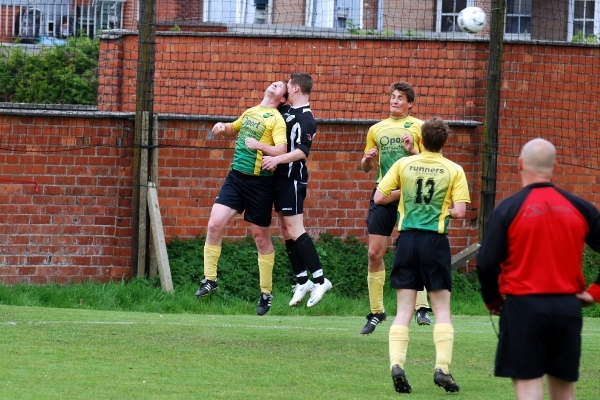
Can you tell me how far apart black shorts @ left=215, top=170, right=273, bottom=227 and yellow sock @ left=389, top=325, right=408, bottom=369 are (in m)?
3.23

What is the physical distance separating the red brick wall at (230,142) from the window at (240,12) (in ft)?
7.04

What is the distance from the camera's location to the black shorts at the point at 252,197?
11.0 metres

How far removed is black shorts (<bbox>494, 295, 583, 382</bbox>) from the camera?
5875mm

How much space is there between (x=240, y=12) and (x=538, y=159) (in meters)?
13.5

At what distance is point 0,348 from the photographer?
9.20 metres

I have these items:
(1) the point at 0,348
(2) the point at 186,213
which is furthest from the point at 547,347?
(2) the point at 186,213

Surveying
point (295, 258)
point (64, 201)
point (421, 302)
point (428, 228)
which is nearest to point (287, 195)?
point (295, 258)

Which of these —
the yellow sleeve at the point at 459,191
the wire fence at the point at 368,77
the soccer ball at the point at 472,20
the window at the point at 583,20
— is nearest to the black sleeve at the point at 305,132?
the yellow sleeve at the point at 459,191

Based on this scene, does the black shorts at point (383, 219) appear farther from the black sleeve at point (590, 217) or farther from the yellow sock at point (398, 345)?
Result: the black sleeve at point (590, 217)

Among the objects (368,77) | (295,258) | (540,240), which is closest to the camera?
(540,240)

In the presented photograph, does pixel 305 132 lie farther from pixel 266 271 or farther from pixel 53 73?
pixel 53 73

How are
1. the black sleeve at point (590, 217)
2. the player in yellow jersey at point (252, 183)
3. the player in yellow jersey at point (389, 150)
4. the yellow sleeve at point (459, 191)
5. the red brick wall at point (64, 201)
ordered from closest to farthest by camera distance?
the black sleeve at point (590, 217)
the yellow sleeve at point (459, 191)
the player in yellow jersey at point (389, 150)
the player in yellow jersey at point (252, 183)
the red brick wall at point (64, 201)

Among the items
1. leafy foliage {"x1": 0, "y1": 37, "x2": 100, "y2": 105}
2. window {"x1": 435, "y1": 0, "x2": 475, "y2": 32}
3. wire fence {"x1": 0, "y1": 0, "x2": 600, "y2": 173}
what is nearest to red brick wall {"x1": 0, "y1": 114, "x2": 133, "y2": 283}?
wire fence {"x1": 0, "y1": 0, "x2": 600, "y2": 173}

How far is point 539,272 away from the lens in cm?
588
